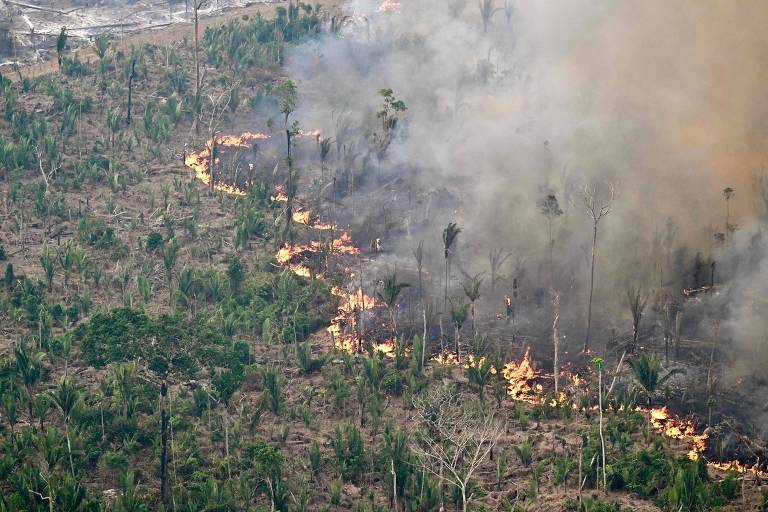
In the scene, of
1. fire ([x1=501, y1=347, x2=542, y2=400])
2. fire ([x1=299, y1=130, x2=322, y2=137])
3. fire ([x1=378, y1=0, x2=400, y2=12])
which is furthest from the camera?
fire ([x1=378, y1=0, x2=400, y2=12])

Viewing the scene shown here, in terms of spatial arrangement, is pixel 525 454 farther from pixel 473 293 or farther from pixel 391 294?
pixel 391 294

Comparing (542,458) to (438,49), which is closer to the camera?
(542,458)

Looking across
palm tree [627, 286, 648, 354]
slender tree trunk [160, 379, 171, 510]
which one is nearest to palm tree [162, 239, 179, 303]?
slender tree trunk [160, 379, 171, 510]

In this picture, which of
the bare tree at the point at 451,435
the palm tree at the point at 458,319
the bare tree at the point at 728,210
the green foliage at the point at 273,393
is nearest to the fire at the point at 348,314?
the palm tree at the point at 458,319

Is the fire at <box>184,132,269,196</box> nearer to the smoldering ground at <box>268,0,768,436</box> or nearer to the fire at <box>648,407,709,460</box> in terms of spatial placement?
the smoldering ground at <box>268,0,768,436</box>

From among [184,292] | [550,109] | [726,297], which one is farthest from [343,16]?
[726,297]

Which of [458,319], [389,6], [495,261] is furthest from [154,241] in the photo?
[389,6]

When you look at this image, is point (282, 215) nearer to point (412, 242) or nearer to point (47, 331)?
point (412, 242)
